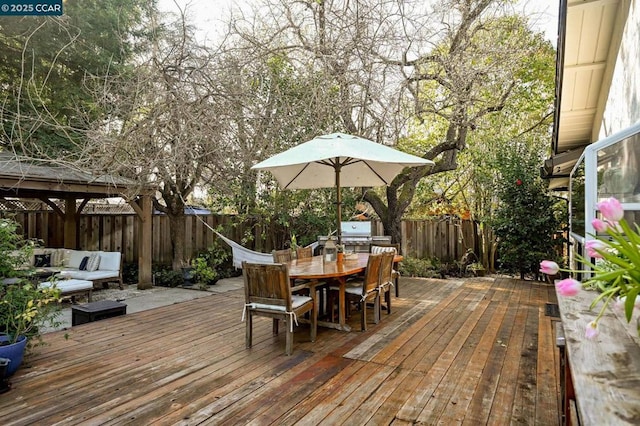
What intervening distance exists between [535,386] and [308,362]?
1672 mm

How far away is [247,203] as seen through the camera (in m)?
7.79

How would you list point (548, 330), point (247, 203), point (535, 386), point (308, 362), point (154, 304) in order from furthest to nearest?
point (247, 203) → point (154, 304) → point (548, 330) → point (308, 362) → point (535, 386)

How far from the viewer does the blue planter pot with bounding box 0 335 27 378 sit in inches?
112

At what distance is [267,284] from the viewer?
134 inches

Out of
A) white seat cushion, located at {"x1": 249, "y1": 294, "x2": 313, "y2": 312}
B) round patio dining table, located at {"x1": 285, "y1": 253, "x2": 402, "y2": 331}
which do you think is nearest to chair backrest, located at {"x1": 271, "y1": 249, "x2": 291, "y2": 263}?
round patio dining table, located at {"x1": 285, "y1": 253, "x2": 402, "y2": 331}

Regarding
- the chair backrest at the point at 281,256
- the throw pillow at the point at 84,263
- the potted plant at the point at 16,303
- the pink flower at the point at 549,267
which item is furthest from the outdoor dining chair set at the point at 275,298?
the throw pillow at the point at 84,263

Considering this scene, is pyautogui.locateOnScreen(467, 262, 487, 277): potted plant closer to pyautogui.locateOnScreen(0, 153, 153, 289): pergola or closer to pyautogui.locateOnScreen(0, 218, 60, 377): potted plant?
pyautogui.locateOnScreen(0, 153, 153, 289): pergola

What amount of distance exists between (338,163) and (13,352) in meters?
3.46

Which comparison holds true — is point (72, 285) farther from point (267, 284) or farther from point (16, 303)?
point (267, 284)

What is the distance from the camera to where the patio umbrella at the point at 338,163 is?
3881 millimetres

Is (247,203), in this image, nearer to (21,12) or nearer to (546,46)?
(21,12)

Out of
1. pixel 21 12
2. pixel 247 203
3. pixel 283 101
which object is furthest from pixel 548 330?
pixel 21 12

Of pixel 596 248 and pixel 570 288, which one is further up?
pixel 596 248

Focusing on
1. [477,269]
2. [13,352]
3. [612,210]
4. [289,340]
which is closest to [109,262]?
[13,352]
